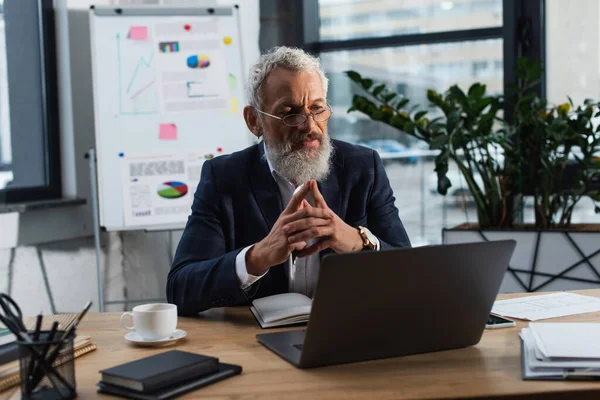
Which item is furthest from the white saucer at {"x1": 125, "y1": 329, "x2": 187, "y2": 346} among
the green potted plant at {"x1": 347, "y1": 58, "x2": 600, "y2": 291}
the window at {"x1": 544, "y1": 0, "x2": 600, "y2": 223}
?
the window at {"x1": 544, "y1": 0, "x2": 600, "y2": 223}

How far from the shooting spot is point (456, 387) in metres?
1.08

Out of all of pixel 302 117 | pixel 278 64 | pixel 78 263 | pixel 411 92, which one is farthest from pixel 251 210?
pixel 411 92

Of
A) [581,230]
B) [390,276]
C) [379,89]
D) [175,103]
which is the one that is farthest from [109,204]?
[390,276]

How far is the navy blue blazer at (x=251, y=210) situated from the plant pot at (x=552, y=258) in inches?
42.9

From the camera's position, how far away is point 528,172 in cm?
300

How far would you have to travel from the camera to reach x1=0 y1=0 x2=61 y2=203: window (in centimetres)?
320

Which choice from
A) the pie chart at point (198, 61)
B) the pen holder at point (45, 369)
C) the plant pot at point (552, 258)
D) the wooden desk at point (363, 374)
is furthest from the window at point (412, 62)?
the pen holder at point (45, 369)

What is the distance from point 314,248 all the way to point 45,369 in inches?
29.4

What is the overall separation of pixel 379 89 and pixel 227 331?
194 cm

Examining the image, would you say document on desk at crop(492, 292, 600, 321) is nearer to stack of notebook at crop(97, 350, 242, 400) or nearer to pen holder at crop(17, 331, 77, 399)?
stack of notebook at crop(97, 350, 242, 400)

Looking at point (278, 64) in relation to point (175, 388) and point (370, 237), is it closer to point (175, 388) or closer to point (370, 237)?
point (370, 237)

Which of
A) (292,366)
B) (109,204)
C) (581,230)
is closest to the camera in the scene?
(292,366)

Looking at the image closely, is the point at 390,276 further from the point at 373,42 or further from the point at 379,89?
the point at 373,42

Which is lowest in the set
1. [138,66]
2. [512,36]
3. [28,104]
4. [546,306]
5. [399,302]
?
[546,306]
